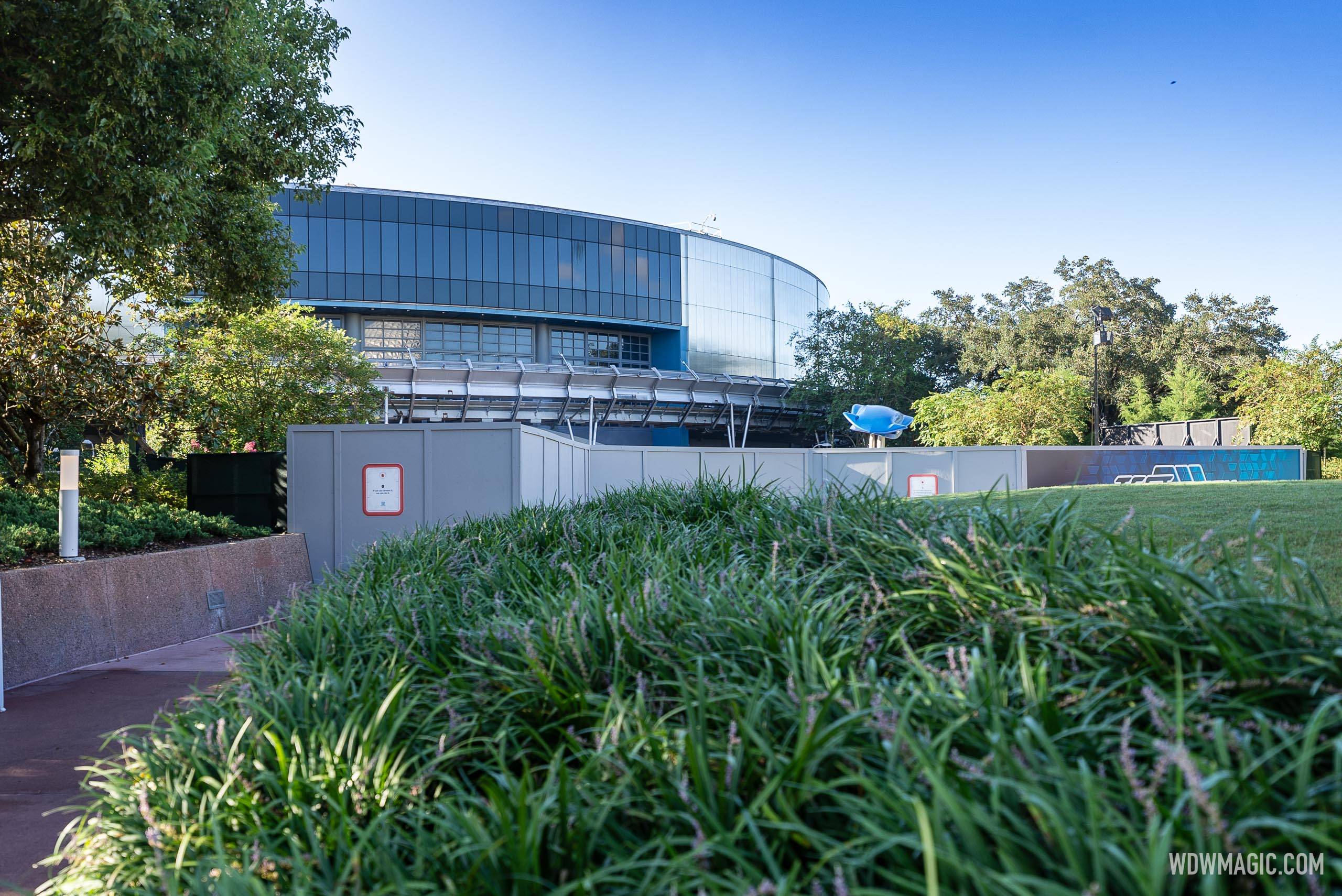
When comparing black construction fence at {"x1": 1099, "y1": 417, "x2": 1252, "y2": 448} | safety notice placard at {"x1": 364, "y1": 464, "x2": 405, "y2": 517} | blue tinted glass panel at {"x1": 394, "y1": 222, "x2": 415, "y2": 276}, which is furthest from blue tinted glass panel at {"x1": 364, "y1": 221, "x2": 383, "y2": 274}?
black construction fence at {"x1": 1099, "y1": 417, "x2": 1252, "y2": 448}

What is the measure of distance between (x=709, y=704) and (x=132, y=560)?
885 centimetres

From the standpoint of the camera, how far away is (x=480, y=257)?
164ft

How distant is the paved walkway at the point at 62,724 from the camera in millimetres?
3867

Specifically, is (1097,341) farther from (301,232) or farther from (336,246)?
(301,232)

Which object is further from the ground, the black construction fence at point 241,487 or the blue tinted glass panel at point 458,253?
the blue tinted glass panel at point 458,253

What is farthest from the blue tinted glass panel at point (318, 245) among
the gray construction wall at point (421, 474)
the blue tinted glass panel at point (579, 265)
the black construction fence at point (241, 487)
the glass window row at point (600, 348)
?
the gray construction wall at point (421, 474)

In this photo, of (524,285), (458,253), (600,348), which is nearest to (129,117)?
(458,253)

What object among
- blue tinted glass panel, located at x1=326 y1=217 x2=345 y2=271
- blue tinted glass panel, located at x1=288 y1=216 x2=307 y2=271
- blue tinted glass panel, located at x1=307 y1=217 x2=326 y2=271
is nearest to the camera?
blue tinted glass panel, located at x1=288 y1=216 x2=307 y2=271

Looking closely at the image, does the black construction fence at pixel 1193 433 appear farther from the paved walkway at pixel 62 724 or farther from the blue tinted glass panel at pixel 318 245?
the blue tinted glass panel at pixel 318 245

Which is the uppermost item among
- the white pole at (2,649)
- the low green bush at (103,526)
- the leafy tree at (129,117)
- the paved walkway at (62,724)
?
the leafy tree at (129,117)

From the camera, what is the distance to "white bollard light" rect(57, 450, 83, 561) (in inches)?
316

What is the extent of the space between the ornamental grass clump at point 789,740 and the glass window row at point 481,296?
47.2 m

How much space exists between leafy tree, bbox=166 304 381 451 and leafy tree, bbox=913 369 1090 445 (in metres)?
26.9

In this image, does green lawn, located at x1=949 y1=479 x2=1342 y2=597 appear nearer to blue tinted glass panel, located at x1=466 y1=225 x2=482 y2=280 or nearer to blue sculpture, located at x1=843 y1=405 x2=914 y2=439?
blue sculpture, located at x1=843 y1=405 x2=914 y2=439
